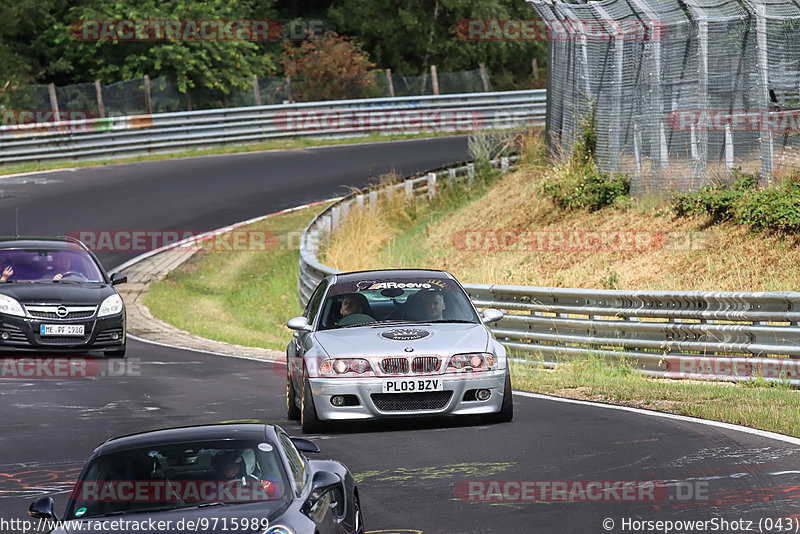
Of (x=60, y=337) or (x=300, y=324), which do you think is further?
(x=60, y=337)

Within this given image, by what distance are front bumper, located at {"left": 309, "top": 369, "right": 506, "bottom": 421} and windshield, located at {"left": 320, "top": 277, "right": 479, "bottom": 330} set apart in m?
1.13

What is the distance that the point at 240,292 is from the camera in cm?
A: 2722

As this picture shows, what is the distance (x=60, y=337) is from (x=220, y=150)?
24.3m

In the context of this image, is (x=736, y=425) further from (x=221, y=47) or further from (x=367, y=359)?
(x=221, y=47)

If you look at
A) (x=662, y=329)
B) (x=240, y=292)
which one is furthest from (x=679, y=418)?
(x=240, y=292)

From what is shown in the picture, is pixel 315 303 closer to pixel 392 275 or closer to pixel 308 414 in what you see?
pixel 392 275

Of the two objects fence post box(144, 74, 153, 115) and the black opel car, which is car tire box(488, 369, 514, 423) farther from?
fence post box(144, 74, 153, 115)

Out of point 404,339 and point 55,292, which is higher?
point 404,339

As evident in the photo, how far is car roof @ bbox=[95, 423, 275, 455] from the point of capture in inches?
267

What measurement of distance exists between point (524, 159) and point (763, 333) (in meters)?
15.9

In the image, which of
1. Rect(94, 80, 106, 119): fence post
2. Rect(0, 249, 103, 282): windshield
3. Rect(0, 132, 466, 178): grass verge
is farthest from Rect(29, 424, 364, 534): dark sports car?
Rect(94, 80, 106, 119): fence post

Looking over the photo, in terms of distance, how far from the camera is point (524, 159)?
29719 millimetres

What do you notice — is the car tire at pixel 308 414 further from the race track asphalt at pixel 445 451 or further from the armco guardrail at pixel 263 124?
the armco guardrail at pixel 263 124

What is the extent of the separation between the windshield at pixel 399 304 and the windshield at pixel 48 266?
705 cm
